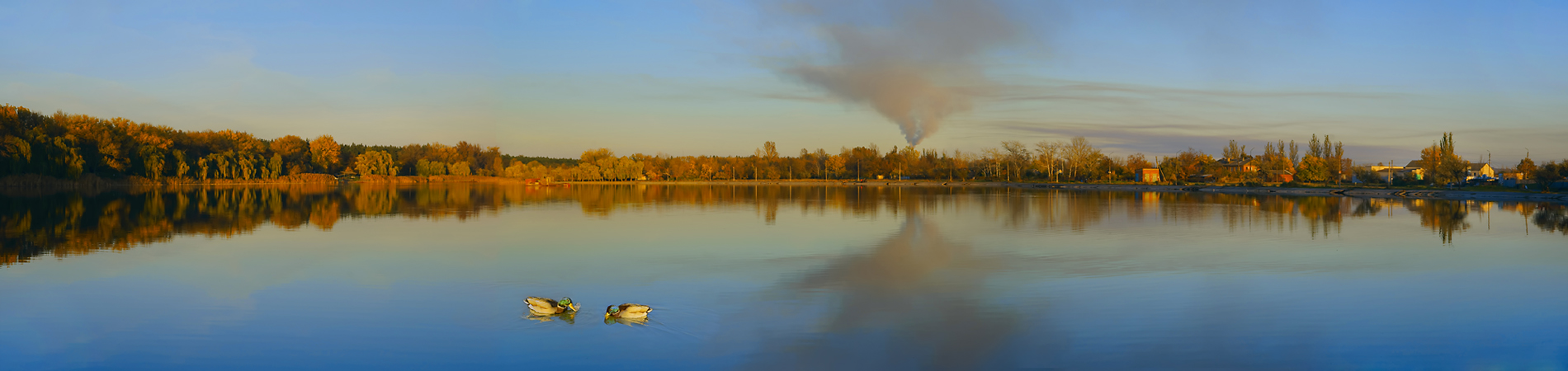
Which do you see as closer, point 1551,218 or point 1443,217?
point 1551,218

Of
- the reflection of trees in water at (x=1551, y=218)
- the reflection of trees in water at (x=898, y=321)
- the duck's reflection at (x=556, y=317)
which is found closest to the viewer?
the reflection of trees in water at (x=898, y=321)

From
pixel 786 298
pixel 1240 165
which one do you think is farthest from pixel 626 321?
pixel 1240 165

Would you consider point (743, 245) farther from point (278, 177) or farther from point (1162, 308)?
point (278, 177)

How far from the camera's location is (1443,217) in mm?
26031

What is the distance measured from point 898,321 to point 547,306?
11.8 feet

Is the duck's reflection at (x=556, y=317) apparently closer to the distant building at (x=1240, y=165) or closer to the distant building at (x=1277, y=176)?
the distant building at (x=1277, y=176)

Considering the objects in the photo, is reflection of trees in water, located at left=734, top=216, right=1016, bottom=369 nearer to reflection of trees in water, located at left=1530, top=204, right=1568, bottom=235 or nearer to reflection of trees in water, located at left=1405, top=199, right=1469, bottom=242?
reflection of trees in water, located at left=1405, top=199, right=1469, bottom=242

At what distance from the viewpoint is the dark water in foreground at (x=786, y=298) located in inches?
267

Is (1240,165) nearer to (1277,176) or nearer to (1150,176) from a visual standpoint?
(1150,176)

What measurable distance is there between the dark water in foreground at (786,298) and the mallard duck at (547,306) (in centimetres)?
11

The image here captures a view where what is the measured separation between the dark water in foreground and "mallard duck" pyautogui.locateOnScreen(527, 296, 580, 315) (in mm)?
112

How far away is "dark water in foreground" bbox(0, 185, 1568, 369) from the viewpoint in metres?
6.78

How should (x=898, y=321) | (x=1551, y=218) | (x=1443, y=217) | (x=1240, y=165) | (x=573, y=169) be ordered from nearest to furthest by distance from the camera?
(x=898, y=321) → (x=1551, y=218) → (x=1443, y=217) → (x=1240, y=165) → (x=573, y=169)

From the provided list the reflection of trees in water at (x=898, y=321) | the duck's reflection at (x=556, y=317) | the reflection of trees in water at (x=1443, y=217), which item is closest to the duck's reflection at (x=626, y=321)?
the duck's reflection at (x=556, y=317)
